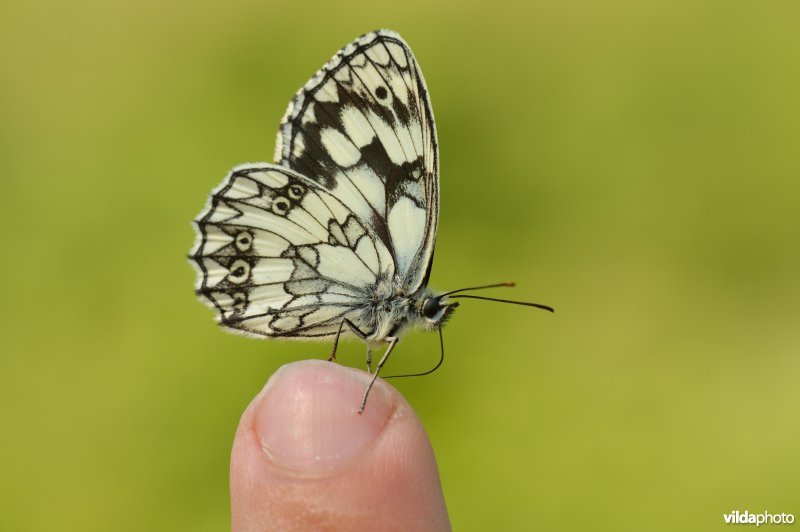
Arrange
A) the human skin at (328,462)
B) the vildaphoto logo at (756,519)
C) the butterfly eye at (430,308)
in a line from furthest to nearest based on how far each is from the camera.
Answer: the vildaphoto logo at (756,519) → the butterfly eye at (430,308) → the human skin at (328,462)

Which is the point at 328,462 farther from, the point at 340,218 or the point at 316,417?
the point at 340,218

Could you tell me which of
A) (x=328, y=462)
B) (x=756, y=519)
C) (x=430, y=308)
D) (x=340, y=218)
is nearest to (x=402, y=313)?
(x=430, y=308)

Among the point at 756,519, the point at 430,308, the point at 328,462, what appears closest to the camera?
the point at 328,462

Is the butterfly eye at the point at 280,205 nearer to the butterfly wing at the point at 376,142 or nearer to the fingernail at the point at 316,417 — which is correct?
the butterfly wing at the point at 376,142

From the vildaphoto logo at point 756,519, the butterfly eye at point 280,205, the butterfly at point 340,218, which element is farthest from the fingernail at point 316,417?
the vildaphoto logo at point 756,519

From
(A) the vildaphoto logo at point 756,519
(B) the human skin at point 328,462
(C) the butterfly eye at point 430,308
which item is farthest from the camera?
(A) the vildaphoto logo at point 756,519

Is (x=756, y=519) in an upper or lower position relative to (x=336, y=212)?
lower

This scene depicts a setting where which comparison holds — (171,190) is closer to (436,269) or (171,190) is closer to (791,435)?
(436,269)

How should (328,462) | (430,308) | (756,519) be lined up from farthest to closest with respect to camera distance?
(756,519)
(430,308)
(328,462)
